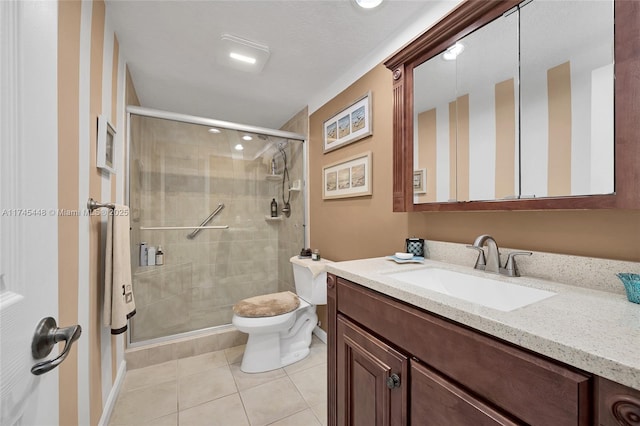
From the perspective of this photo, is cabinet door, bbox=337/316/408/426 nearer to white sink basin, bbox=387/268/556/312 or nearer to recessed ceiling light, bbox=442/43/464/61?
white sink basin, bbox=387/268/556/312

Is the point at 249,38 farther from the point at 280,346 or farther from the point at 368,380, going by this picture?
the point at 280,346

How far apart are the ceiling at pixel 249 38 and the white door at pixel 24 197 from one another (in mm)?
1094

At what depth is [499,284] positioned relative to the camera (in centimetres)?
96

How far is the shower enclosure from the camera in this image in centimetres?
217

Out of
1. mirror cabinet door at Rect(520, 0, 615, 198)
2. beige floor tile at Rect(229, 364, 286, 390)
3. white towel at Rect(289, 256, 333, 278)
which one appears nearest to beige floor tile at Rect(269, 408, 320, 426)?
beige floor tile at Rect(229, 364, 286, 390)

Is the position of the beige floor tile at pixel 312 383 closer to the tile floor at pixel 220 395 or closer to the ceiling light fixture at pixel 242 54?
the tile floor at pixel 220 395

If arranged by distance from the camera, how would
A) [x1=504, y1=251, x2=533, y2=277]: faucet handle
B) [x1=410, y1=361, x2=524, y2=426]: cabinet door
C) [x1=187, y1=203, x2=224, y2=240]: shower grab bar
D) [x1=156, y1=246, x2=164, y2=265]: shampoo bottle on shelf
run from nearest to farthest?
[x1=410, y1=361, x2=524, y2=426]: cabinet door → [x1=504, y1=251, x2=533, y2=277]: faucet handle → [x1=156, y1=246, x2=164, y2=265]: shampoo bottle on shelf → [x1=187, y1=203, x2=224, y2=240]: shower grab bar

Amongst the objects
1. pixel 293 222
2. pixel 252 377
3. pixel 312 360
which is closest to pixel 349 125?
pixel 293 222

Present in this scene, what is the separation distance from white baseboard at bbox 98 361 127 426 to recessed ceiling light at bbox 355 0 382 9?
251cm

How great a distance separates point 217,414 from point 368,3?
2.41 meters

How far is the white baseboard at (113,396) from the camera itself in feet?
4.39

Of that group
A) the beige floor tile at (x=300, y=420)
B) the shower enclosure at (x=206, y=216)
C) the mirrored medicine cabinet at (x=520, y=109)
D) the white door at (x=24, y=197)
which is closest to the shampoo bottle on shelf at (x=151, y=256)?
the shower enclosure at (x=206, y=216)

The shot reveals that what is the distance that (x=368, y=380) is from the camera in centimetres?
97

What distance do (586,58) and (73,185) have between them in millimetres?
1850
